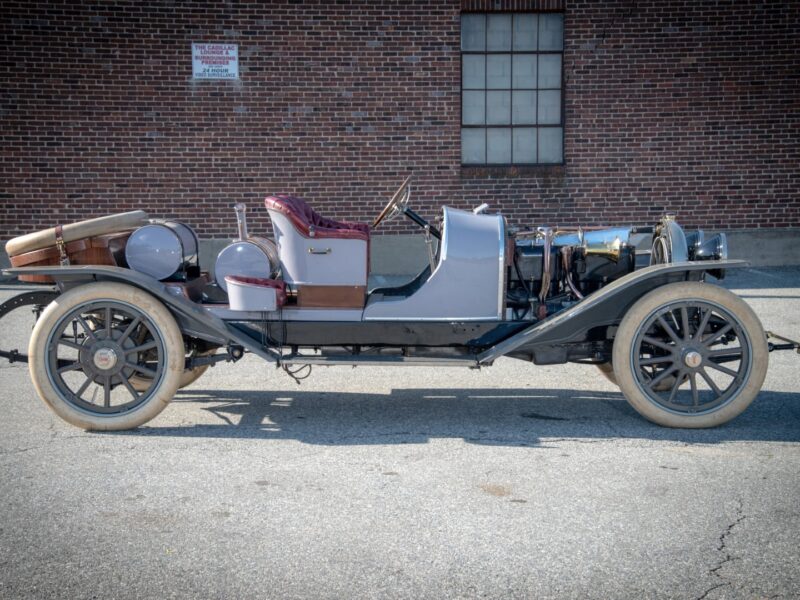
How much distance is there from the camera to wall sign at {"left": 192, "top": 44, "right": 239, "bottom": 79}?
11.3m

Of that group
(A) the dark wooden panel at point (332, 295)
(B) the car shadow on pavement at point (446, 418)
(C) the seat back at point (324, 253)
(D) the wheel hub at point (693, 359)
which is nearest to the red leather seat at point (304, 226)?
(C) the seat back at point (324, 253)

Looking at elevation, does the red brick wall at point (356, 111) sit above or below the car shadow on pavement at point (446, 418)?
above

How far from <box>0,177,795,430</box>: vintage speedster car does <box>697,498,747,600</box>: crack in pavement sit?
1.22 m

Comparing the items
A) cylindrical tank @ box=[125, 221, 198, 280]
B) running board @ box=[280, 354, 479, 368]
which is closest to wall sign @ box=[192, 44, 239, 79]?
cylindrical tank @ box=[125, 221, 198, 280]

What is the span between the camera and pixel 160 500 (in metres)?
3.86

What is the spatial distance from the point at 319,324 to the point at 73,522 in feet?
6.40

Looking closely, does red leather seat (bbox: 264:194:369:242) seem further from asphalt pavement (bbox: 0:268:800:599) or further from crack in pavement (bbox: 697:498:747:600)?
crack in pavement (bbox: 697:498:747:600)

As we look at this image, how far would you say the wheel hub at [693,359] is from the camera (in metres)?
4.87

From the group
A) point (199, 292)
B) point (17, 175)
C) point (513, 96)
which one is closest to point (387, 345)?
point (199, 292)

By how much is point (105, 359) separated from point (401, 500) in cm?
214

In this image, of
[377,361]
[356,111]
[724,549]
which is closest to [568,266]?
[377,361]

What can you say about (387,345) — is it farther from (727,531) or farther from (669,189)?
(669,189)

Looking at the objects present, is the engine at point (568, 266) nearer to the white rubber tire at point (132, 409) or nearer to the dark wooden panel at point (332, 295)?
the dark wooden panel at point (332, 295)

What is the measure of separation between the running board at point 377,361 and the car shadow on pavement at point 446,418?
38 centimetres
